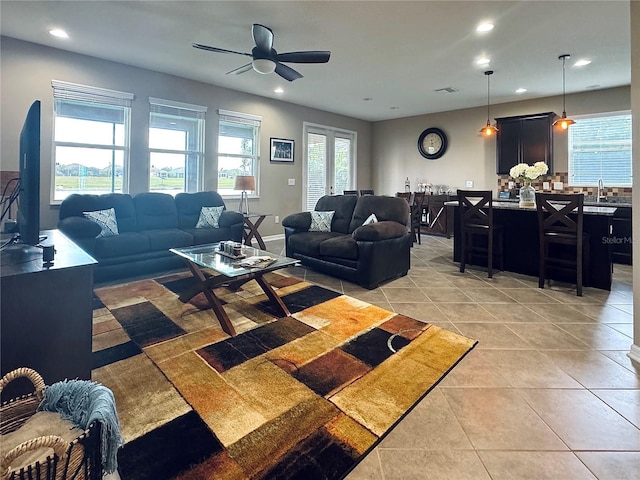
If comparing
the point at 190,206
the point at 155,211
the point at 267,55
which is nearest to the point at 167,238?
the point at 155,211

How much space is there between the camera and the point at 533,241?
161 inches

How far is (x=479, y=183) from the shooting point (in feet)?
23.1

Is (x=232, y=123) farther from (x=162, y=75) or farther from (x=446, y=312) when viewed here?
(x=446, y=312)

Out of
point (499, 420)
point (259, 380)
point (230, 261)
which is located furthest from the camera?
point (230, 261)

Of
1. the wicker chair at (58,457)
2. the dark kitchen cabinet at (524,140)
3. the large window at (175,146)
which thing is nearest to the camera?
the wicker chair at (58,457)

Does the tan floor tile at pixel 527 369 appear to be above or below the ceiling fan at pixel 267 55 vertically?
below

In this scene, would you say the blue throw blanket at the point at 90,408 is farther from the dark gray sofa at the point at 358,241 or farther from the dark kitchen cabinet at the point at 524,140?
the dark kitchen cabinet at the point at 524,140

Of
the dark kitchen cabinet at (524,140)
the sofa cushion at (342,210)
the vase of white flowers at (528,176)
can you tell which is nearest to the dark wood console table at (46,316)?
the sofa cushion at (342,210)

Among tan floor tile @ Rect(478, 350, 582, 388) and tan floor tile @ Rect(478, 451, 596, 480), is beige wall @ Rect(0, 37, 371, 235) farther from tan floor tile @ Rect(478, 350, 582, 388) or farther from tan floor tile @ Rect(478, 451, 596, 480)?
tan floor tile @ Rect(478, 451, 596, 480)

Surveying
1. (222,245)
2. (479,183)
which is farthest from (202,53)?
(479,183)

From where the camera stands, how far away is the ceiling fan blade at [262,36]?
3.38 meters

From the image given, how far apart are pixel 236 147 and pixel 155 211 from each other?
2069 mm

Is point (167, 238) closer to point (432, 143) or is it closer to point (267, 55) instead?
point (267, 55)

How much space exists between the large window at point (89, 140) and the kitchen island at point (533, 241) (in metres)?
4.97
